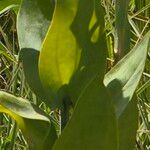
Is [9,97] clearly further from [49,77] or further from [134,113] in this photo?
[134,113]

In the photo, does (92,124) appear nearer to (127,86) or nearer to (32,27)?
(127,86)

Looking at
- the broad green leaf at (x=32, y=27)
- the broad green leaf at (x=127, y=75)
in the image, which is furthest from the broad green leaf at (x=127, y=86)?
the broad green leaf at (x=32, y=27)

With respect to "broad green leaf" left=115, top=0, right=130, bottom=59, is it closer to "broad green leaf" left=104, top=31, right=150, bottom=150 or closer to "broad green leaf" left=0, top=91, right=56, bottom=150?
"broad green leaf" left=104, top=31, right=150, bottom=150

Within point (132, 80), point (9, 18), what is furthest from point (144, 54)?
point (9, 18)

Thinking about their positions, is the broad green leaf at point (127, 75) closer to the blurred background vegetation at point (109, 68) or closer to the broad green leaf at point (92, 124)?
the broad green leaf at point (92, 124)

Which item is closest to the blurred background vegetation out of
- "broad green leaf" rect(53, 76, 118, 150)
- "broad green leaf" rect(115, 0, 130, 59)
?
"broad green leaf" rect(115, 0, 130, 59)

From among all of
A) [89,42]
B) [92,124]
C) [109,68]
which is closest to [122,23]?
[89,42]
